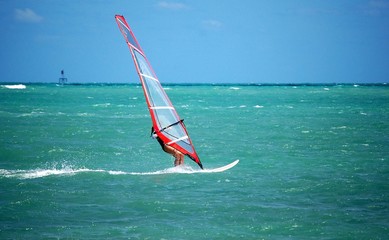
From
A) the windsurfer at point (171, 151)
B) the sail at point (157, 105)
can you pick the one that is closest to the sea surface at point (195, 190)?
the windsurfer at point (171, 151)

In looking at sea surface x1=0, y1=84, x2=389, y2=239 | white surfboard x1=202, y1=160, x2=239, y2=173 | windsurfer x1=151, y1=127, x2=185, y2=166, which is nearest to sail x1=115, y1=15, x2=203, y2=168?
windsurfer x1=151, y1=127, x2=185, y2=166

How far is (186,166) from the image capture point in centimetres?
1494

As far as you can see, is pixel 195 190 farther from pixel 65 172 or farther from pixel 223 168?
pixel 65 172

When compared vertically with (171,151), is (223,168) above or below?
below

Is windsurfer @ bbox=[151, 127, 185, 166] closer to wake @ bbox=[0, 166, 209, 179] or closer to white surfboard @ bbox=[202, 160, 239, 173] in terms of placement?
wake @ bbox=[0, 166, 209, 179]

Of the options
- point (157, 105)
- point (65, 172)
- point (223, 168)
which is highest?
point (157, 105)

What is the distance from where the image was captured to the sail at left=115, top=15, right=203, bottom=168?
1250 centimetres

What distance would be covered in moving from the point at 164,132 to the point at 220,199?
2.58 meters

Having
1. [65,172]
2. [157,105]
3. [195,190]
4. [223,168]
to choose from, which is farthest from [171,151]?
[65,172]

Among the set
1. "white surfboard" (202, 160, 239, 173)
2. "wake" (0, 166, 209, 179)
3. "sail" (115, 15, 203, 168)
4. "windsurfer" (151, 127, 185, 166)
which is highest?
"sail" (115, 15, 203, 168)

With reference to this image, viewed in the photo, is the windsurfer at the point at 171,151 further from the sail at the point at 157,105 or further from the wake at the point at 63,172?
the wake at the point at 63,172

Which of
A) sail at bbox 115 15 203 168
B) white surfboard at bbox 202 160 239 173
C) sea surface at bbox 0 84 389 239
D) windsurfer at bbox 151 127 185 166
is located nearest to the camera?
sea surface at bbox 0 84 389 239

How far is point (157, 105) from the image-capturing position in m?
13.0

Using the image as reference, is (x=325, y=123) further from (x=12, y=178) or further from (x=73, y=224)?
(x=73, y=224)
